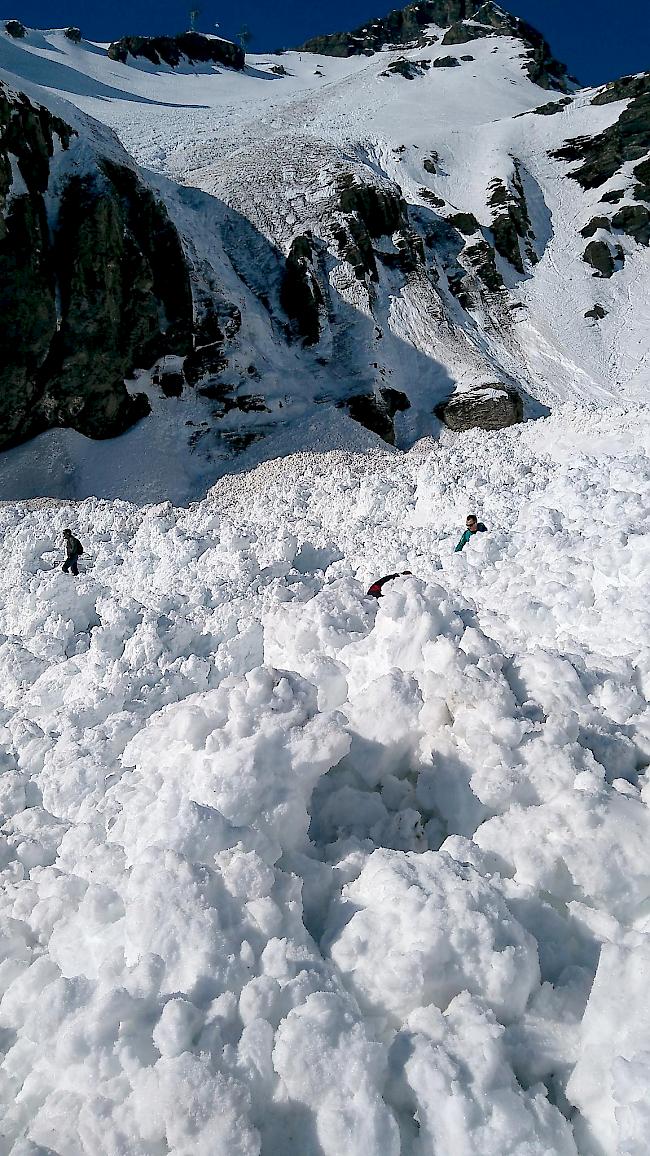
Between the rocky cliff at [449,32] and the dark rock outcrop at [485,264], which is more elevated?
the rocky cliff at [449,32]

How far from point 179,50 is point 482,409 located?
2804 inches

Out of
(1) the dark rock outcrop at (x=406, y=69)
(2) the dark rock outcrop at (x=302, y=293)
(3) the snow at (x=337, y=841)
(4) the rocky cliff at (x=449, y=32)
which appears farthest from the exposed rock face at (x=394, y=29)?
(3) the snow at (x=337, y=841)

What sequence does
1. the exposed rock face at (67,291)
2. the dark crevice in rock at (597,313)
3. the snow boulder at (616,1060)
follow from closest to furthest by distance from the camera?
1. the snow boulder at (616,1060)
2. the exposed rock face at (67,291)
3. the dark crevice in rock at (597,313)

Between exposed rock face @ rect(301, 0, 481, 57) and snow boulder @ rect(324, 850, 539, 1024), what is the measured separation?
11239 cm

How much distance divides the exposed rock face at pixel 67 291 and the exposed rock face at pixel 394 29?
87611 millimetres

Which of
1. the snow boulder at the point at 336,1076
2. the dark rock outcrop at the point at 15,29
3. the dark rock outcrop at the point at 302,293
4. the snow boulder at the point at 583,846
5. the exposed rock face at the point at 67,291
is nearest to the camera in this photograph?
the snow boulder at the point at 336,1076

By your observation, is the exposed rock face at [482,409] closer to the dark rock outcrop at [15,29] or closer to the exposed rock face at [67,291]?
the exposed rock face at [67,291]

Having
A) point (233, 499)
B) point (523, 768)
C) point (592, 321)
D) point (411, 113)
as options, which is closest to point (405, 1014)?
point (523, 768)

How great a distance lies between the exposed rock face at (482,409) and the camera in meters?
29.6

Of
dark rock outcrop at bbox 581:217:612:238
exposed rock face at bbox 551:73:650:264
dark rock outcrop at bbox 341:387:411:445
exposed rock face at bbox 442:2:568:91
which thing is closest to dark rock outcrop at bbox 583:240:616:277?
exposed rock face at bbox 551:73:650:264

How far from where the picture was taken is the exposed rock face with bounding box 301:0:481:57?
9019 cm

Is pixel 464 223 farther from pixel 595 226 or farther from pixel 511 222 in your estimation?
pixel 595 226

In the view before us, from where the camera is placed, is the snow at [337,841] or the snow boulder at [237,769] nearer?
the snow at [337,841]

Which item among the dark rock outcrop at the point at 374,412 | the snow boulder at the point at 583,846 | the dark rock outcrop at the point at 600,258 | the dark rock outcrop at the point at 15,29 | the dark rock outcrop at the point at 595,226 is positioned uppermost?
the dark rock outcrop at the point at 15,29
